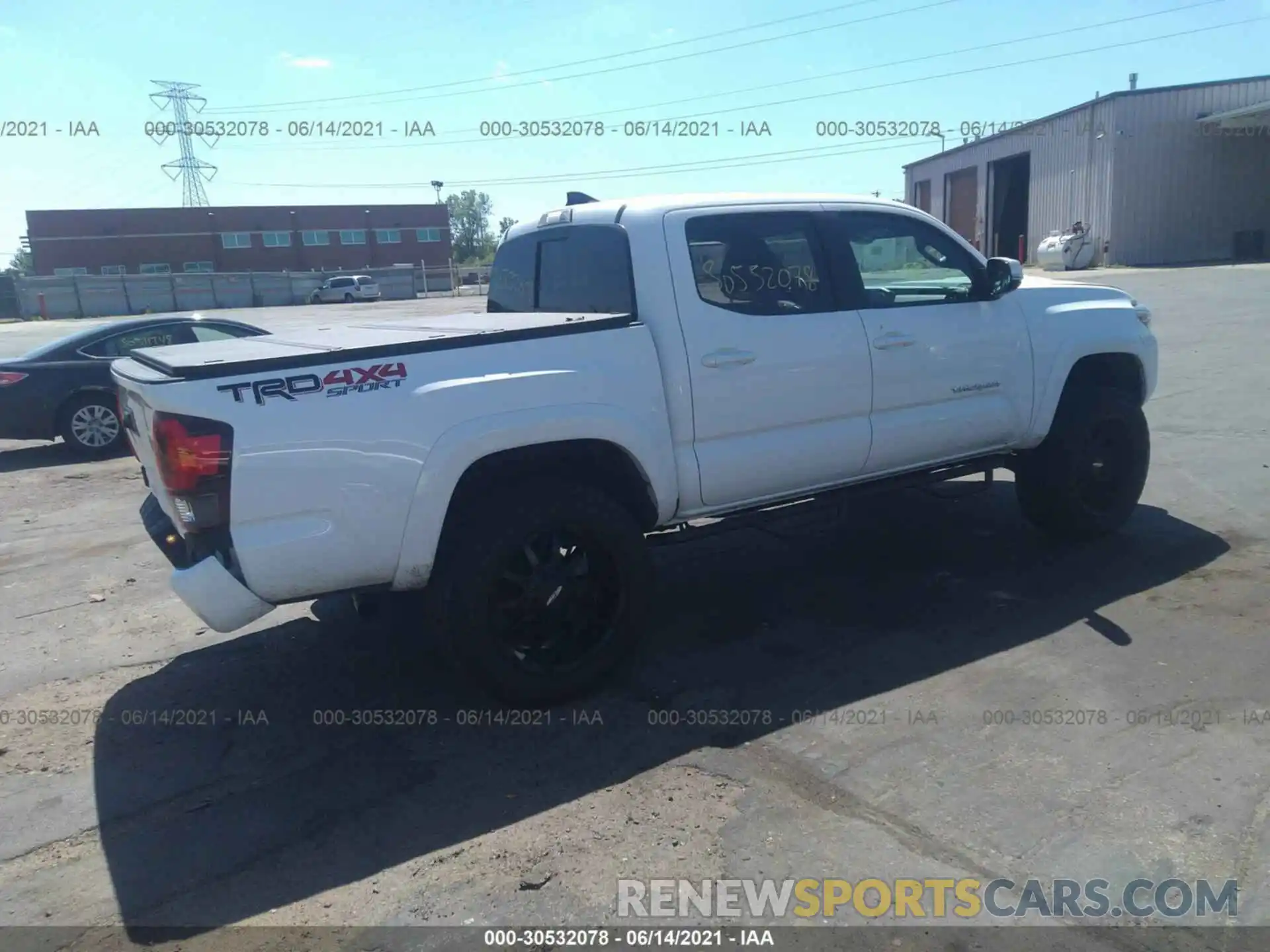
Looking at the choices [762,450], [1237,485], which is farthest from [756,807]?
[1237,485]

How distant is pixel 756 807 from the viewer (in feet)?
11.0

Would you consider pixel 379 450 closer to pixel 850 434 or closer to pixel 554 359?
pixel 554 359

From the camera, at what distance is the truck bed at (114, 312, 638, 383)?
11.3 feet

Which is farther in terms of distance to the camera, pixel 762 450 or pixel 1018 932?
pixel 762 450

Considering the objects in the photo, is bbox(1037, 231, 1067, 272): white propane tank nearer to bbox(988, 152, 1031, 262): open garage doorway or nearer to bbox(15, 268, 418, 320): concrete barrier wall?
bbox(988, 152, 1031, 262): open garage doorway

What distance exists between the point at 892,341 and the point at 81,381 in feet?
28.7

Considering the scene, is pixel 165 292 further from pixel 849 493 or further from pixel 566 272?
pixel 849 493

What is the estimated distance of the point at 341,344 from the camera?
12.7 ft

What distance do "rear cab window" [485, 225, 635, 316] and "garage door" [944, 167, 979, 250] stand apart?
41.6 metres

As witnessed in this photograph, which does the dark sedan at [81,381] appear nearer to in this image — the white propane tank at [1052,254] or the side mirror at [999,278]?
the side mirror at [999,278]

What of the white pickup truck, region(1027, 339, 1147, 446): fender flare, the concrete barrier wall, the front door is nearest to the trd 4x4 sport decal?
the white pickup truck

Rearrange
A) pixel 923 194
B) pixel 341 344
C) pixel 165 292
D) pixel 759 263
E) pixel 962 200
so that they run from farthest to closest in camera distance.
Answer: pixel 165 292 < pixel 923 194 < pixel 962 200 < pixel 759 263 < pixel 341 344

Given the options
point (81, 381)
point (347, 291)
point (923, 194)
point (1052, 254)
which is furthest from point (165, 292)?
point (81, 381)

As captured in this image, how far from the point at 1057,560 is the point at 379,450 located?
4.00m
